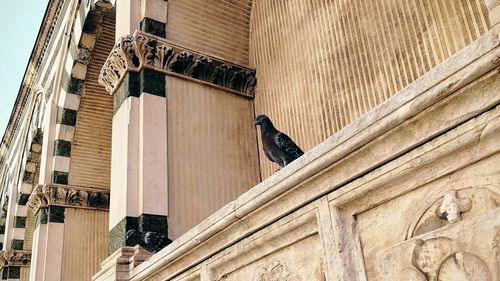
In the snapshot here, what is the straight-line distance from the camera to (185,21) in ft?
16.5

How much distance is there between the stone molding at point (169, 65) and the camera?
4473 millimetres

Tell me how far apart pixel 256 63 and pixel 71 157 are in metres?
3.96

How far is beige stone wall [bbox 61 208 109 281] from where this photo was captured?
6996 mm

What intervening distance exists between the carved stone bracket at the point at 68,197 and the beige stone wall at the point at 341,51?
3586 mm

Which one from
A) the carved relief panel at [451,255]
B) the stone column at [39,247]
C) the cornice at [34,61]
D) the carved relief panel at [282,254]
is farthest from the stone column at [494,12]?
the cornice at [34,61]

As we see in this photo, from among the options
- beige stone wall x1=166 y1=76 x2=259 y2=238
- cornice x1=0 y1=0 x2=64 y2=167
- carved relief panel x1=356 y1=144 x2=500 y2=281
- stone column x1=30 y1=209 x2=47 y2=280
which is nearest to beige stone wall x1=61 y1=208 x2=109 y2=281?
stone column x1=30 y1=209 x2=47 y2=280

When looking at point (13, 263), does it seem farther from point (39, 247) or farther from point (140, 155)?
point (140, 155)

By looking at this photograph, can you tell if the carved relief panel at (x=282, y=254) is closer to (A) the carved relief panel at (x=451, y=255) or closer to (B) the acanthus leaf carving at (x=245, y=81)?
(A) the carved relief panel at (x=451, y=255)

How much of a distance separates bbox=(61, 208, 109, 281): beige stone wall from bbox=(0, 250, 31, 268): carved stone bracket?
159 inches

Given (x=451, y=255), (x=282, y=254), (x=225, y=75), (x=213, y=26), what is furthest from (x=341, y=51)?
(x=451, y=255)

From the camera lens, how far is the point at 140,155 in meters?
4.20

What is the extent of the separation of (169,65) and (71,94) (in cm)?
368

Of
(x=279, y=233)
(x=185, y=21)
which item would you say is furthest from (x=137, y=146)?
(x=279, y=233)

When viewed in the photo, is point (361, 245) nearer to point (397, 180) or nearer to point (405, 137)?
point (397, 180)
